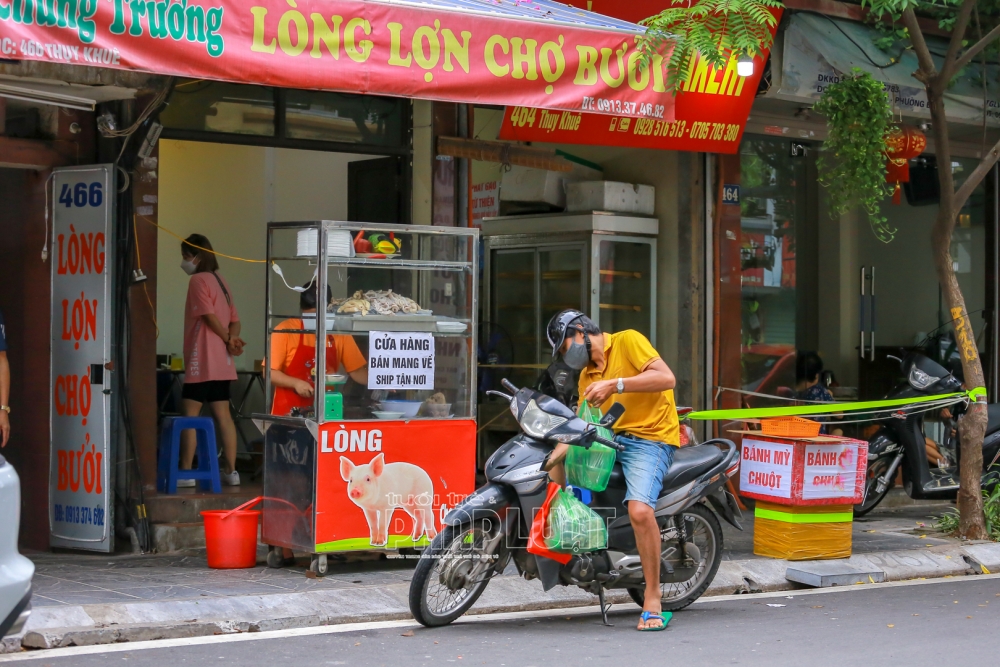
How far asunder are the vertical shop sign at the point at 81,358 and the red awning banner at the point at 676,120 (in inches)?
129

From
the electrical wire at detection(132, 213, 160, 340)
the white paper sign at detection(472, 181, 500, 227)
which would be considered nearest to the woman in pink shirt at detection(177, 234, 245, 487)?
the electrical wire at detection(132, 213, 160, 340)

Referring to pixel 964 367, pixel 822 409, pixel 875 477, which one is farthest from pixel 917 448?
pixel 822 409

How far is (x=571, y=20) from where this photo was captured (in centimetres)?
860

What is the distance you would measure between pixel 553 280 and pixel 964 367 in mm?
3705

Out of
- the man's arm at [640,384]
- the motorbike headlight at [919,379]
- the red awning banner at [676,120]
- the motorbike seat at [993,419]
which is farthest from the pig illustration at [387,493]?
the motorbike seat at [993,419]

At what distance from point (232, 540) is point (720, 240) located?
544 centimetres

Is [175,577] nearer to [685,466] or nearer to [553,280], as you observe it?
[685,466]

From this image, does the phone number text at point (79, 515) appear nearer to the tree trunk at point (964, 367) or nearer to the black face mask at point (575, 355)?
the black face mask at point (575, 355)

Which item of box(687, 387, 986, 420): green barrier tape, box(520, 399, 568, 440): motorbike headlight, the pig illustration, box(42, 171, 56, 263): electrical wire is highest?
box(42, 171, 56, 263): electrical wire

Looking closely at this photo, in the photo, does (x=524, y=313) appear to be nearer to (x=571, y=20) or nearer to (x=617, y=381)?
(x=571, y=20)

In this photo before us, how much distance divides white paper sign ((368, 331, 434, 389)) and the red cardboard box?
2462 millimetres

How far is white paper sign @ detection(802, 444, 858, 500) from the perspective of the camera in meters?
8.79

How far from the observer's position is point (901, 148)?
11648 millimetres

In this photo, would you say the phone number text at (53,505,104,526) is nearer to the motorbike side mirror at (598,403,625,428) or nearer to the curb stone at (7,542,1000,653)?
the curb stone at (7,542,1000,653)
